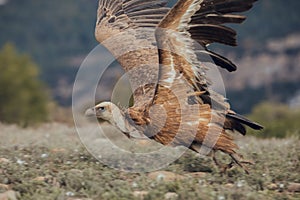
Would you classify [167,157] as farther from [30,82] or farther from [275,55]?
[275,55]

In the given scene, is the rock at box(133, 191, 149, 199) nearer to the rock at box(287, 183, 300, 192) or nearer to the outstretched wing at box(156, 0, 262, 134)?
the outstretched wing at box(156, 0, 262, 134)

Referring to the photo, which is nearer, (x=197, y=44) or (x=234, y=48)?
(x=197, y=44)

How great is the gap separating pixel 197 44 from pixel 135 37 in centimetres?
177

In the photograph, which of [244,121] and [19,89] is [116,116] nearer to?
[244,121]

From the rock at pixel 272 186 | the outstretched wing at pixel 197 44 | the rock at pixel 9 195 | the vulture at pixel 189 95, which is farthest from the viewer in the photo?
the vulture at pixel 189 95

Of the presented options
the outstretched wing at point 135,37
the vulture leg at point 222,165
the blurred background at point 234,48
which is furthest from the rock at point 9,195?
the blurred background at point 234,48

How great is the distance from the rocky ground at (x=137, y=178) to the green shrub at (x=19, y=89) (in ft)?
88.3

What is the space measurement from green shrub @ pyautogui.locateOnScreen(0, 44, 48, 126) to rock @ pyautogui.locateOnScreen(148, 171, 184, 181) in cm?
2775

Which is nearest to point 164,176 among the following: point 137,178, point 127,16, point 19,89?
point 137,178

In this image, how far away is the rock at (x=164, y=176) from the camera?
7.02 meters

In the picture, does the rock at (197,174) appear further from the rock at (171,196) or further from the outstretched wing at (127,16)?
the outstretched wing at (127,16)

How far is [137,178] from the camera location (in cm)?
707

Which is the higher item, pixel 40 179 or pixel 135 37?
pixel 135 37

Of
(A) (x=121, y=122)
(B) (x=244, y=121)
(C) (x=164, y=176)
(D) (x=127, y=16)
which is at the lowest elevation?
(C) (x=164, y=176)
